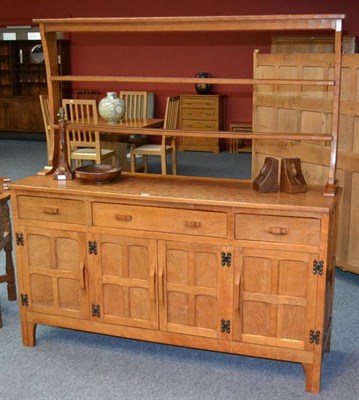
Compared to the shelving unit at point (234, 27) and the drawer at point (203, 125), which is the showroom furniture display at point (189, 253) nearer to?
the shelving unit at point (234, 27)

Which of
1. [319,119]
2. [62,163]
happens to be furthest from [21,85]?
[62,163]

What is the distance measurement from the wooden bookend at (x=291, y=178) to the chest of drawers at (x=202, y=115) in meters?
6.49

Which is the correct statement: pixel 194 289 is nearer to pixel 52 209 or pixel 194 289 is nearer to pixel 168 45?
pixel 52 209

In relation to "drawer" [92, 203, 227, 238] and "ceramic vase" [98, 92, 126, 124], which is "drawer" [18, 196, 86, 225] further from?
"ceramic vase" [98, 92, 126, 124]

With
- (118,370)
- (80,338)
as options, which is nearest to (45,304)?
(80,338)

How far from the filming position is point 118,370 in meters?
2.95

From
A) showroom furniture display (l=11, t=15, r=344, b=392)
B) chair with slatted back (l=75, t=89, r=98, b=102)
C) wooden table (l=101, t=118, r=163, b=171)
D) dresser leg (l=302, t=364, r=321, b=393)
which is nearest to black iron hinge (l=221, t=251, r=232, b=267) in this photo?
showroom furniture display (l=11, t=15, r=344, b=392)

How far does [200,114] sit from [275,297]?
7008 millimetres

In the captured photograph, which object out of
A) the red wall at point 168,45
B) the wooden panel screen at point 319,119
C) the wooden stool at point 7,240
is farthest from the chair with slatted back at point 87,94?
the wooden stool at point 7,240

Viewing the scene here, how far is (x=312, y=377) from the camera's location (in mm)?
2748

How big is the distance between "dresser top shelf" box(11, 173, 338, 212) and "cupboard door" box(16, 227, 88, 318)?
0.24 metres

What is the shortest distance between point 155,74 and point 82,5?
1.82 metres

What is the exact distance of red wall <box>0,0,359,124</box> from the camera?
369 inches

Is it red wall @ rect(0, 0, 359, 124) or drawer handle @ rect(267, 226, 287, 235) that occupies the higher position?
red wall @ rect(0, 0, 359, 124)
